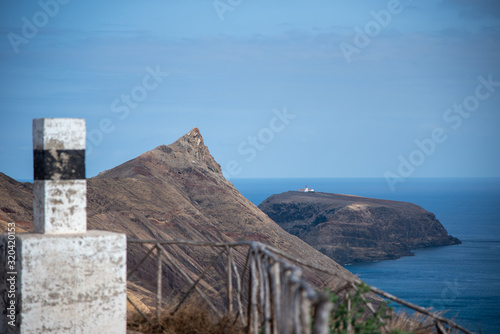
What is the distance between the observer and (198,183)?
51.3 meters

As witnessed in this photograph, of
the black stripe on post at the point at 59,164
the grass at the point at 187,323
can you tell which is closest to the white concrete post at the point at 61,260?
the black stripe on post at the point at 59,164

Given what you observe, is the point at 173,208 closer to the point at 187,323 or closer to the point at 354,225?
the point at 187,323

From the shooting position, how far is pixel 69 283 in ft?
20.0

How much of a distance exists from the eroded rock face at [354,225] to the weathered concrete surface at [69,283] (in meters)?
75.2

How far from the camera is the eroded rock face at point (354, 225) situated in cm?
8244

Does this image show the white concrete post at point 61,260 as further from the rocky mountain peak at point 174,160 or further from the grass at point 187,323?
the rocky mountain peak at point 174,160

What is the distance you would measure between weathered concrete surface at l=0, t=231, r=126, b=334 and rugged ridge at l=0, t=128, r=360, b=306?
18.4 m

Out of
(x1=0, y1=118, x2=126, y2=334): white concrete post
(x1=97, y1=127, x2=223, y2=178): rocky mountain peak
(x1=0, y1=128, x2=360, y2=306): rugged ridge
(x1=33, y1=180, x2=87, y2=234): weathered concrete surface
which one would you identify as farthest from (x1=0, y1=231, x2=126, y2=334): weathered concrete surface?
Result: (x1=97, y1=127, x2=223, y2=178): rocky mountain peak

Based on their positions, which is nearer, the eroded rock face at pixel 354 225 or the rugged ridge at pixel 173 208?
the rugged ridge at pixel 173 208

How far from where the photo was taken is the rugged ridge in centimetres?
3278

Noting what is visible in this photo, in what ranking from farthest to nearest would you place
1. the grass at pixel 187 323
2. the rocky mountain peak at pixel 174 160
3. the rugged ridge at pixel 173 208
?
the rocky mountain peak at pixel 174 160 → the rugged ridge at pixel 173 208 → the grass at pixel 187 323

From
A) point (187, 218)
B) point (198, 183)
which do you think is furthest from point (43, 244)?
point (198, 183)

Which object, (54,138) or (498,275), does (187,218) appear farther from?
(498,275)

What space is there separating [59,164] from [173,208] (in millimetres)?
37875
